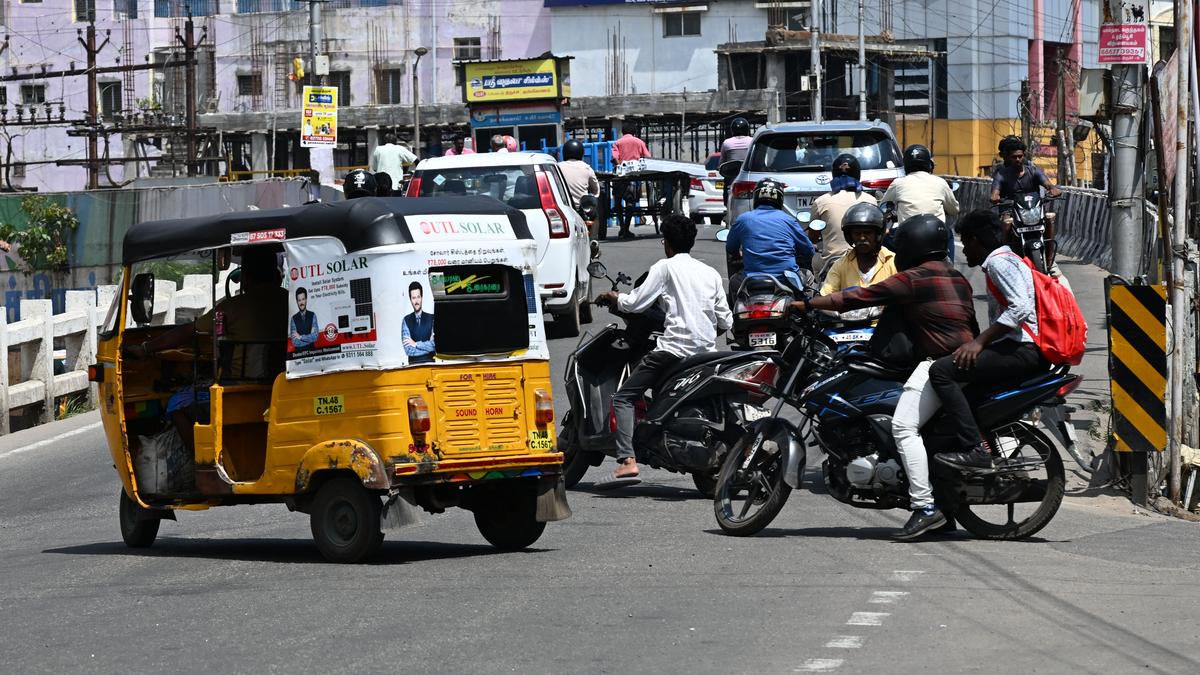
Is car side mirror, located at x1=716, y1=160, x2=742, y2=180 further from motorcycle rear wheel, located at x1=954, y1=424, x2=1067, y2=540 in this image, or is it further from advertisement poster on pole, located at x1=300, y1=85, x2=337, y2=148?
motorcycle rear wheel, located at x1=954, y1=424, x2=1067, y2=540

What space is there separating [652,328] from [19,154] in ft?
225

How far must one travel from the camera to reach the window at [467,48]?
7438 centimetres

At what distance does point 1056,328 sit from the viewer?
30.2ft

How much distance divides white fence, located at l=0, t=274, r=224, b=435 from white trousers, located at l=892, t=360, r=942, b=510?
9659 millimetres

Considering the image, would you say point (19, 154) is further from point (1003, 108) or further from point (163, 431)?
point (163, 431)

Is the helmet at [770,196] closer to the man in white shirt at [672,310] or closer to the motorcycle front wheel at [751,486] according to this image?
the man in white shirt at [672,310]

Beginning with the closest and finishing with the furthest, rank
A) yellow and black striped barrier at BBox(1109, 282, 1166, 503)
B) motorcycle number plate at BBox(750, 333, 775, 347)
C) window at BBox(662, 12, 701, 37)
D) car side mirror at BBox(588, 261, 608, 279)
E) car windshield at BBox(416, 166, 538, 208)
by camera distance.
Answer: yellow and black striped barrier at BBox(1109, 282, 1166, 503) < car side mirror at BBox(588, 261, 608, 279) < motorcycle number plate at BBox(750, 333, 775, 347) < car windshield at BBox(416, 166, 538, 208) < window at BBox(662, 12, 701, 37)

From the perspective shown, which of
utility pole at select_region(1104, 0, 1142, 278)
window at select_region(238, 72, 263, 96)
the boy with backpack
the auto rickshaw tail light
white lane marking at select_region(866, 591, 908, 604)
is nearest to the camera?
white lane marking at select_region(866, 591, 908, 604)

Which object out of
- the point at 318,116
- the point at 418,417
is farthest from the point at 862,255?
the point at 318,116

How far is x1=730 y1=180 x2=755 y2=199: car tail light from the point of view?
67.2 feet

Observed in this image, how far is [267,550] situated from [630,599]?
303 centimetres

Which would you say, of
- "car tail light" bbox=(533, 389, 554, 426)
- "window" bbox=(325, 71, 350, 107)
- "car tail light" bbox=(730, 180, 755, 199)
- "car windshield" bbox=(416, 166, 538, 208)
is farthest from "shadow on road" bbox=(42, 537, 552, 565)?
"window" bbox=(325, 71, 350, 107)

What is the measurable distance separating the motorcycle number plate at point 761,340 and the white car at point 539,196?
6.99m

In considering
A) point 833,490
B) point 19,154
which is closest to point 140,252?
point 833,490
